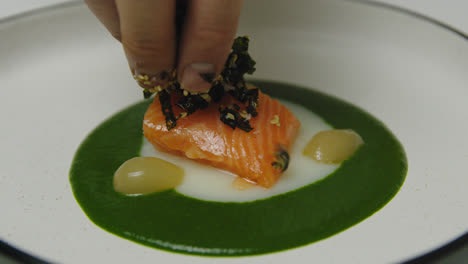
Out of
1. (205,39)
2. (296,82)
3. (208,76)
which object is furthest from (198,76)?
(296,82)

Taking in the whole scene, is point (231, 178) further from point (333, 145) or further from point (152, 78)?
point (152, 78)

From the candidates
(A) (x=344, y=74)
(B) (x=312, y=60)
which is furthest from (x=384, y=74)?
(B) (x=312, y=60)

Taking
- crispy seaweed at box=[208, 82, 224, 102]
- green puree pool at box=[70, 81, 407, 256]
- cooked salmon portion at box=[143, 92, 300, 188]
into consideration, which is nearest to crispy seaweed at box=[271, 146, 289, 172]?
cooked salmon portion at box=[143, 92, 300, 188]

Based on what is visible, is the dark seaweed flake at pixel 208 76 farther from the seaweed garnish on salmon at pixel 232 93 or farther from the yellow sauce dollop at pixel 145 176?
the yellow sauce dollop at pixel 145 176

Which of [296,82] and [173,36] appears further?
[296,82]

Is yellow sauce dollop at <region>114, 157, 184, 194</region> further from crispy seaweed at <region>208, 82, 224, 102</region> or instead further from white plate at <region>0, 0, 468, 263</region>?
crispy seaweed at <region>208, 82, 224, 102</region>

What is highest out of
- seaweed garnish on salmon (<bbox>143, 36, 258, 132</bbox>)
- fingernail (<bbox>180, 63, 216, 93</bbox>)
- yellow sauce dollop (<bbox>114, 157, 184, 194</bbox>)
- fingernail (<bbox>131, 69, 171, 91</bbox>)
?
fingernail (<bbox>180, 63, 216, 93</bbox>)

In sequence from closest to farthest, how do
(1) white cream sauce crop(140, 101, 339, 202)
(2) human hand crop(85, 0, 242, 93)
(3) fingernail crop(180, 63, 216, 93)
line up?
(2) human hand crop(85, 0, 242, 93), (3) fingernail crop(180, 63, 216, 93), (1) white cream sauce crop(140, 101, 339, 202)

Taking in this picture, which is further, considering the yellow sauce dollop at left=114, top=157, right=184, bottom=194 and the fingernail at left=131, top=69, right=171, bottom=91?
the yellow sauce dollop at left=114, top=157, right=184, bottom=194
